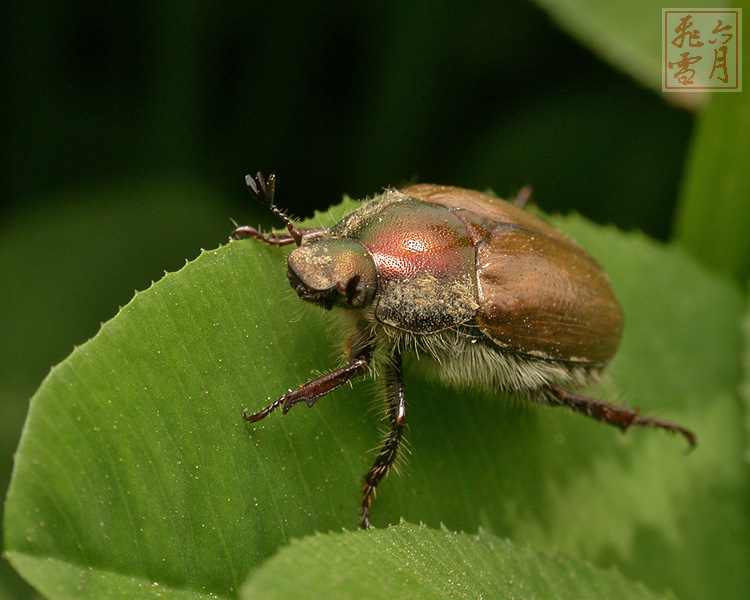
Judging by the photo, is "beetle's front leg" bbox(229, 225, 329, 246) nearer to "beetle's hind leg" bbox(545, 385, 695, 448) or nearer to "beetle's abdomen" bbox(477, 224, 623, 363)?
"beetle's abdomen" bbox(477, 224, 623, 363)

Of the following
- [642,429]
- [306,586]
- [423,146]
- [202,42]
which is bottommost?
[642,429]

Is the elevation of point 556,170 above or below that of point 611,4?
below

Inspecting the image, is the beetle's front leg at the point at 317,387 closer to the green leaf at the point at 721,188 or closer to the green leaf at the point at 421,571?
the green leaf at the point at 421,571

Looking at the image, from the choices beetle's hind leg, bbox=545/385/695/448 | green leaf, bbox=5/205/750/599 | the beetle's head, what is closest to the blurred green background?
green leaf, bbox=5/205/750/599

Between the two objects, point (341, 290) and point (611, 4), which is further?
point (611, 4)

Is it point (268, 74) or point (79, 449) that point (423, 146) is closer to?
point (268, 74)

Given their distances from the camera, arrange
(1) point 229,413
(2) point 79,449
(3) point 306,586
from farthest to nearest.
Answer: (1) point 229,413, (2) point 79,449, (3) point 306,586

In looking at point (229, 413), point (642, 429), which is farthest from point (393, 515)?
point (642, 429)

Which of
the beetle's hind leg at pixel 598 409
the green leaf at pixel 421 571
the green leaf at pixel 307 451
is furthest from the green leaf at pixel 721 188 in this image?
the green leaf at pixel 421 571
